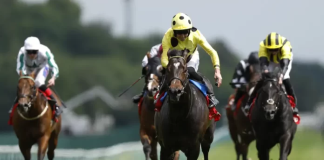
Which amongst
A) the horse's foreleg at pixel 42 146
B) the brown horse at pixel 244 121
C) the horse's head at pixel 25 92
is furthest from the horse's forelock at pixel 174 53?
the brown horse at pixel 244 121

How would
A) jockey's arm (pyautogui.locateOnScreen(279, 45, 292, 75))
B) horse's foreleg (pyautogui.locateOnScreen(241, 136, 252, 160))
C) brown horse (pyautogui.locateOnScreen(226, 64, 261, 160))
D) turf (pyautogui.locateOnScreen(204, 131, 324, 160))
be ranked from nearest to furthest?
jockey's arm (pyautogui.locateOnScreen(279, 45, 292, 75))
brown horse (pyautogui.locateOnScreen(226, 64, 261, 160))
horse's foreleg (pyautogui.locateOnScreen(241, 136, 252, 160))
turf (pyautogui.locateOnScreen(204, 131, 324, 160))

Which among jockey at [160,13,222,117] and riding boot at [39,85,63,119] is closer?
jockey at [160,13,222,117]

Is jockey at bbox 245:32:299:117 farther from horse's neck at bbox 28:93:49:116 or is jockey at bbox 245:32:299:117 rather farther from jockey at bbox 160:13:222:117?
horse's neck at bbox 28:93:49:116

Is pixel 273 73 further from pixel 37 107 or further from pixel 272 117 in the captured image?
pixel 37 107

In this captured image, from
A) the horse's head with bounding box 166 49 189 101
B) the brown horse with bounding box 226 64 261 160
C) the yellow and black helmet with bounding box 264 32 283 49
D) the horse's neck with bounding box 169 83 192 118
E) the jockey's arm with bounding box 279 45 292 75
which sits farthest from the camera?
the brown horse with bounding box 226 64 261 160

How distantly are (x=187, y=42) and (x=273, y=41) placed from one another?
3.27 meters

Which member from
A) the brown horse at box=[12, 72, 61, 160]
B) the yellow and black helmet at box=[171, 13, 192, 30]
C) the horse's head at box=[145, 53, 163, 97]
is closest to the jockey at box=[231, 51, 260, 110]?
the horse's head at box=[145, 53, 163, 97]

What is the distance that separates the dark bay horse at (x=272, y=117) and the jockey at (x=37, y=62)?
368cm

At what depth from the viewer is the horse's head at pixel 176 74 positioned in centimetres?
961

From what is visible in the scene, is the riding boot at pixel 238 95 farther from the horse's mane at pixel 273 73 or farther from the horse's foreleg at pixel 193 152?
the horse's foreleg at pixel 193 152

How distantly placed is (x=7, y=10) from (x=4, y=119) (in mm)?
16341

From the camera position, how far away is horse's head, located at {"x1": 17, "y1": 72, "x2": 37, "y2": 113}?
13.1 m

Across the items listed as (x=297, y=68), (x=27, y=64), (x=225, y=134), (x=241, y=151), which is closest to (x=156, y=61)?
(x=27, y=64)

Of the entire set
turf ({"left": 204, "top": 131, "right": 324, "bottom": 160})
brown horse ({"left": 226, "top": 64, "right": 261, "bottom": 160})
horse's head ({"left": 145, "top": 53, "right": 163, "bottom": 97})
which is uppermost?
horse's head ({"left": 145, "top": 53, "right": 163, "bottom": 97})
